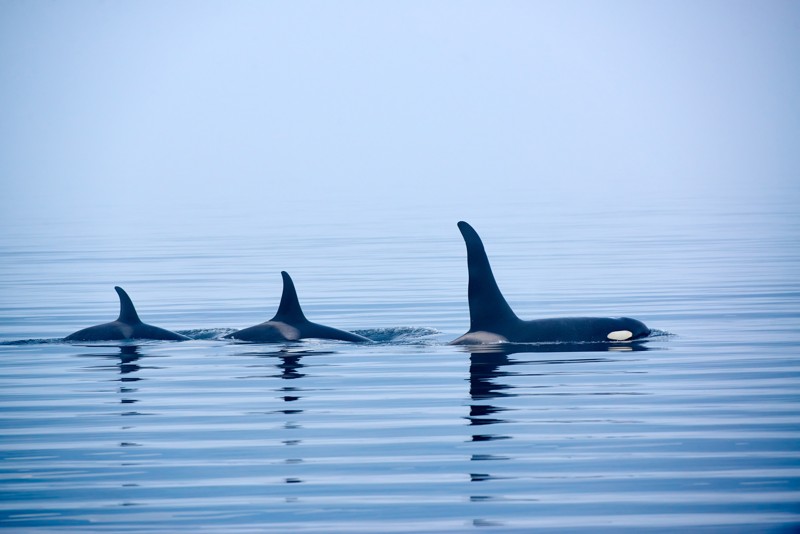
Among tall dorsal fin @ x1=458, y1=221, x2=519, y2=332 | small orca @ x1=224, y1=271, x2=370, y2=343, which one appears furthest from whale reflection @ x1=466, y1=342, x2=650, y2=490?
small orca @ x1=224, y1=271, x2=370, y2=343

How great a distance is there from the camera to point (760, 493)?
34.3 ft

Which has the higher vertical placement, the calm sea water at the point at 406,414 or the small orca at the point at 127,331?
the small orca at the point at 127,331

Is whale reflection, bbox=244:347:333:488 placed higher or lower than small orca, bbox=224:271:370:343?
lower

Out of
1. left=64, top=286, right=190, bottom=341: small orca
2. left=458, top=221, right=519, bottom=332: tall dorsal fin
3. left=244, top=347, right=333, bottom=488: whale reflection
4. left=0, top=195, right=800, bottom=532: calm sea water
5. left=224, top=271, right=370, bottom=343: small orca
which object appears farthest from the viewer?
left=64, top=286, right=190, bottom=341: small orca

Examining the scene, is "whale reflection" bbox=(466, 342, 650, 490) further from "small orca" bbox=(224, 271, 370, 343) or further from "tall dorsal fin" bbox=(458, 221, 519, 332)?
"small orca" bbox=(224, 271, 370, 343)

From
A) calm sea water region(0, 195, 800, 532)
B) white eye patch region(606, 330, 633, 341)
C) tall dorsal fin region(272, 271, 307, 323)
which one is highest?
tall dorsal fin region(272, 271, 307, 323)

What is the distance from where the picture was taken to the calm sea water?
10383mm

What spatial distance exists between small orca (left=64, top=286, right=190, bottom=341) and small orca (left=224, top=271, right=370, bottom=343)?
1180 millimetres

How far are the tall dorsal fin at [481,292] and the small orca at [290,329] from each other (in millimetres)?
2244

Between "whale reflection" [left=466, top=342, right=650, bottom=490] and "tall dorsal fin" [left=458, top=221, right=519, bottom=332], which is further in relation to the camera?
"tall dorsal fin" [left=458, top=221, right=519, bottom=332]

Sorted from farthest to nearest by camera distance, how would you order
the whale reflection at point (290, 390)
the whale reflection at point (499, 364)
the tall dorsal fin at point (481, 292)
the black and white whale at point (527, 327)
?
the black and white whale at point (527, 327) < the tall dorsal fin at point (481, 292) < the whale reflection at point (499, 364) < the whale reflection at point (290, 390)

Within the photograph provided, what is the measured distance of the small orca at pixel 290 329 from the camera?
20656mm

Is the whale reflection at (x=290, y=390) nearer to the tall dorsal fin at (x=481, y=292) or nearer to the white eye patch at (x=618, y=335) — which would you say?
the tall dorsal fin at (x=481, y=292)

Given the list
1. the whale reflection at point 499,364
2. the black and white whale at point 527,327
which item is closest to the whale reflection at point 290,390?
the whale reflection at point 499,364
